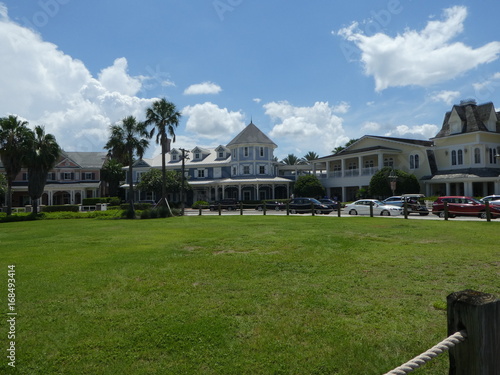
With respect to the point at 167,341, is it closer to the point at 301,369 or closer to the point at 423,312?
the point at 301,369

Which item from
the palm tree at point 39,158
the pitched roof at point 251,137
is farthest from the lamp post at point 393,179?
the palm tree at point 39,158

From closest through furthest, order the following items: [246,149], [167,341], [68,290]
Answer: [167,341] < [68,290] < [246,149]

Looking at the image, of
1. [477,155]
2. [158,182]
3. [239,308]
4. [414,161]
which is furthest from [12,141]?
[477,155]

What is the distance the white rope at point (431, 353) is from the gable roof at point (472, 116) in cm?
4607

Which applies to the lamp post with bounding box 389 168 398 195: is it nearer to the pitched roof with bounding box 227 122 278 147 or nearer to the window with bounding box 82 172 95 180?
the pitched roof with bounding box 227 122 278 147

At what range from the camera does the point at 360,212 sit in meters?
31.3

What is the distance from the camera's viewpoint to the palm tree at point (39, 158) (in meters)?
39.2

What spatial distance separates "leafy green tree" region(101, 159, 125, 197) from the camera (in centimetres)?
6631

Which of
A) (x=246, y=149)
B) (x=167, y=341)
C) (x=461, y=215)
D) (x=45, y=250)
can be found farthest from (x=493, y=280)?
(x=246, y=149)

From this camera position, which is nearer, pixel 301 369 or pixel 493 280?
pixel 301 369

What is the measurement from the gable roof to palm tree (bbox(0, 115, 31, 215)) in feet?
153

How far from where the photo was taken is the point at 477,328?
2.26 metres

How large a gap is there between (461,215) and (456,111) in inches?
967

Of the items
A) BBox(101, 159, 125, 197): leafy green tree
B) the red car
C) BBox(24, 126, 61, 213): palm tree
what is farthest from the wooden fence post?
BBox(101, 159, 125, 197): leafy green tree
